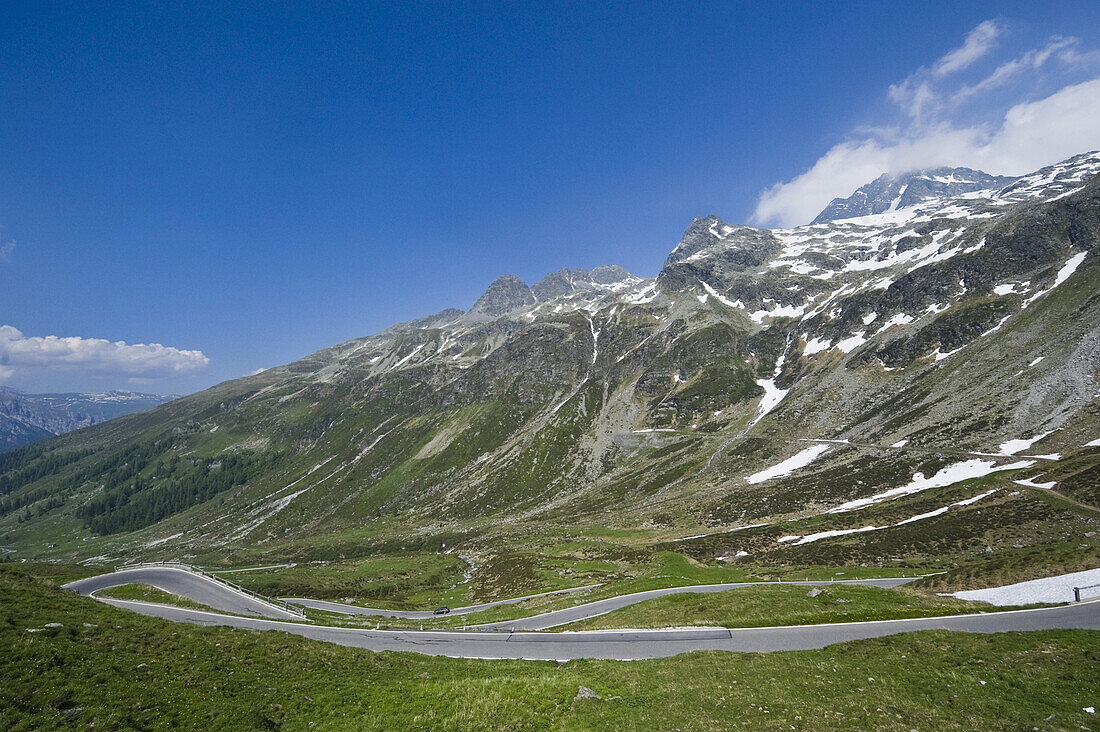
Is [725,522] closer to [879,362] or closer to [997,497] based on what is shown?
[997,497]

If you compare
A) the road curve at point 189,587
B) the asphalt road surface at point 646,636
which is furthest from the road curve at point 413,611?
the asphalt road surface at point 646,636

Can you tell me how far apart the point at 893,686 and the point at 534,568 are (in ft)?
213

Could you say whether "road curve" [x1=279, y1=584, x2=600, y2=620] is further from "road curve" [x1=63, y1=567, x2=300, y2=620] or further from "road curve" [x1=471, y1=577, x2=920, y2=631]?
"road curve" [x1=63, y1=567, x2=300, y2=620]

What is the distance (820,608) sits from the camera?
98.6 ft

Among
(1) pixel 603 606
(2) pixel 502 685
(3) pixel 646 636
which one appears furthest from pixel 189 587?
(3) pixel 646 636

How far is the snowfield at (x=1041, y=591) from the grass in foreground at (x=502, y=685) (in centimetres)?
1311

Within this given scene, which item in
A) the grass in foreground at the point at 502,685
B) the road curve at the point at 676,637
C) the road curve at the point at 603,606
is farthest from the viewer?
the road curve at the point at 603,606

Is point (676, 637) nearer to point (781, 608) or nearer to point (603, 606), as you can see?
point (781, 608)

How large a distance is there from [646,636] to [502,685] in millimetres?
14620

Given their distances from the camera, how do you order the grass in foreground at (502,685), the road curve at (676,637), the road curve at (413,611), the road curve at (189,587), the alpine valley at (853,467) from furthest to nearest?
1. the road curve at (413,611)
2. the alpine valley at (853,467)
3. the road curve at (189,587)
4. the road curve at (676,637)
5. the grass in foreground at (502,685)

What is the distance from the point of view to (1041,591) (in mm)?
29031

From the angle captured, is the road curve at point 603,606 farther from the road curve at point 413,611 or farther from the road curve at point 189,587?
the road curve at point 189,587

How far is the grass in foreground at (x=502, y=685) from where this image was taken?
44.8ft

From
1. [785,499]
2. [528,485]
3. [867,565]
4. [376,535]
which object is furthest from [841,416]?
[376,535]
